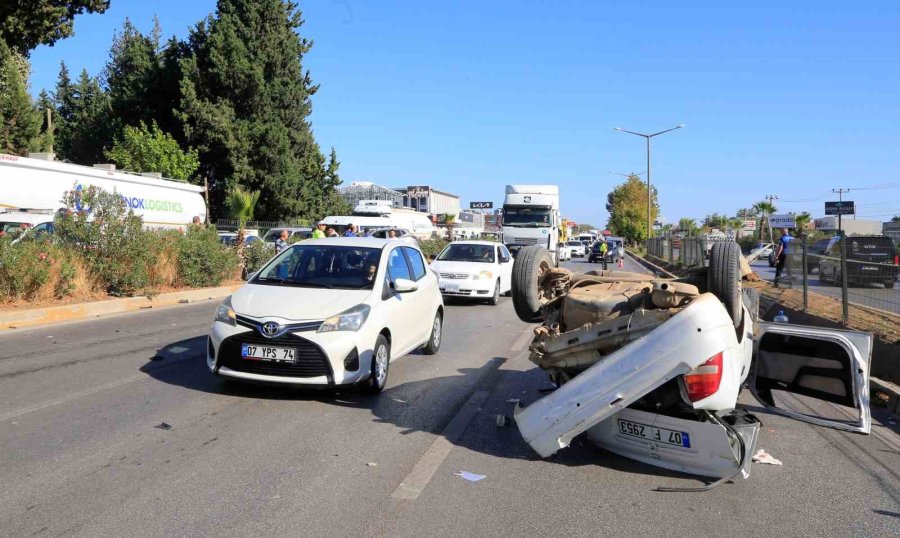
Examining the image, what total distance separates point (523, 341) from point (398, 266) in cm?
369

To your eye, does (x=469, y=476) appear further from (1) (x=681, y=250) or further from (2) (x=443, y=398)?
(1) (x=681, y=250)

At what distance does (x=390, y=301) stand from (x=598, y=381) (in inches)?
135

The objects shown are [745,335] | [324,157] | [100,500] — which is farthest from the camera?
[324,157]

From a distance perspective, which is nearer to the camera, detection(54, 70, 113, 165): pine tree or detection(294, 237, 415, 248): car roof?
detection(294, 237, 415, 248): car roof

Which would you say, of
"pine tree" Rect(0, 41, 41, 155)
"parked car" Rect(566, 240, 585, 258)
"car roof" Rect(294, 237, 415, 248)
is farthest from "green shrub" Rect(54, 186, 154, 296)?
"parked car" Rect(566, 240, 585, 258)

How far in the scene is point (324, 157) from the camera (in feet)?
150

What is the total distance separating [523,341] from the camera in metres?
11.4

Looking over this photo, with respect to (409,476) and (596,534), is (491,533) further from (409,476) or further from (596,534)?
(409,476)

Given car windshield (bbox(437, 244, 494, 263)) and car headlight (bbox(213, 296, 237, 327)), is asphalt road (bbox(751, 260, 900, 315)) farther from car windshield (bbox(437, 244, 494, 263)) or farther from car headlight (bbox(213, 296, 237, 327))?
car windshield (bbox(437, 244, 494, 263))

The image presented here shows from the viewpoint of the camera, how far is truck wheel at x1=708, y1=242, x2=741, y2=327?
511cm

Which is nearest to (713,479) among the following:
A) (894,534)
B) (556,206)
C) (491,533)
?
(894,534)

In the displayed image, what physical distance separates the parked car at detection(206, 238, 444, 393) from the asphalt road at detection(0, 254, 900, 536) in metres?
A: 0.37

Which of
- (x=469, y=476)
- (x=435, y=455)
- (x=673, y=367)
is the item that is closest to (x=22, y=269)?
(x=435, y=455)


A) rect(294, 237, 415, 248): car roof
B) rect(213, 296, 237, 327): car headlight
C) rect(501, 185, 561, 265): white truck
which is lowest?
rect(213, 296, 237, 327): car headlight
